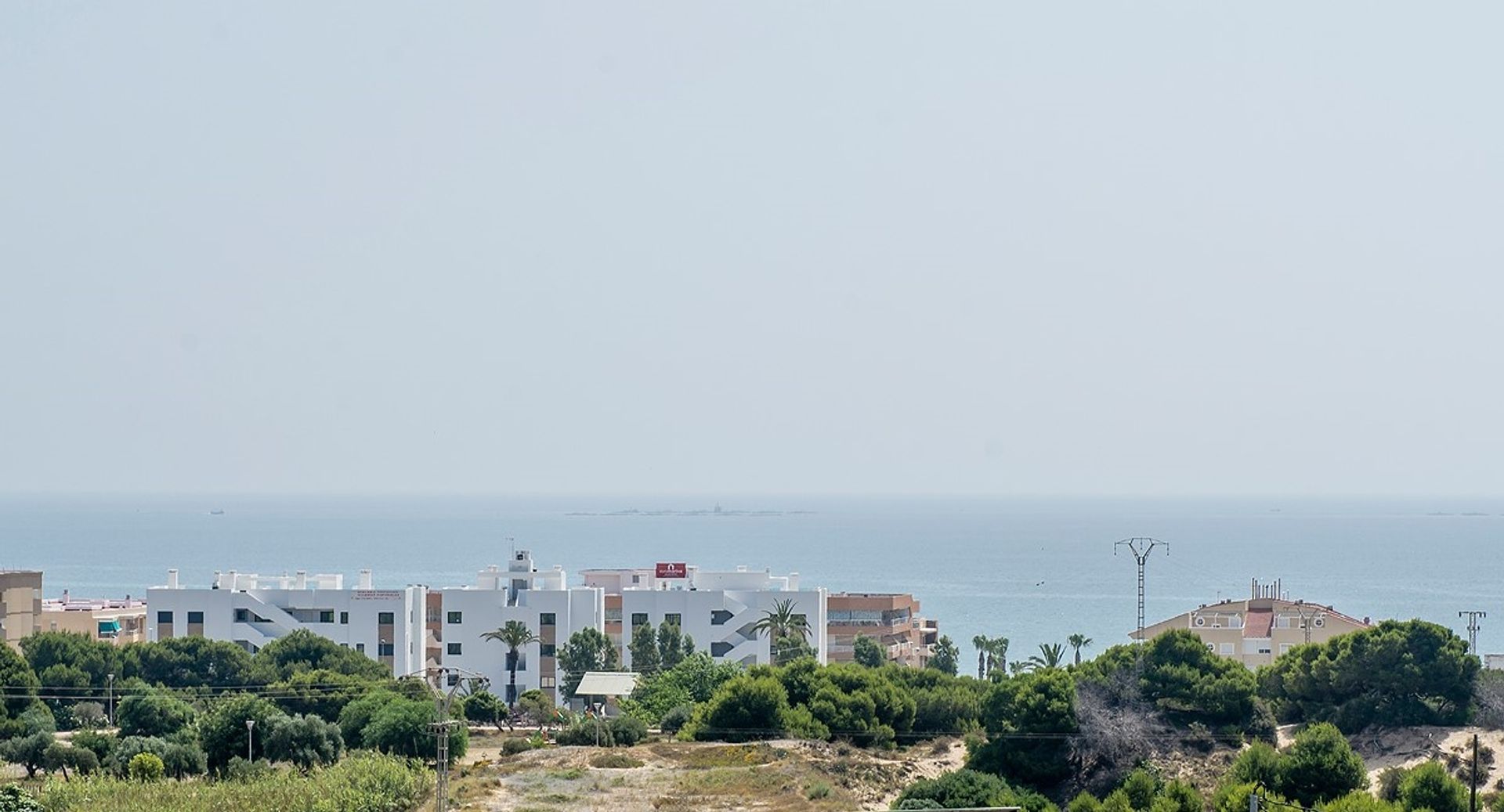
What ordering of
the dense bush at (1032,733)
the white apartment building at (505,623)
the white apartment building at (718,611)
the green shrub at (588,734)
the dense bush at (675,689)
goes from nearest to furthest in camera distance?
the dense bush at (1032,733) < the green shrub at (588,734) < the dense bush at (675,689) < the white apartment building at (505,623) < the white apartment building at (718,611)

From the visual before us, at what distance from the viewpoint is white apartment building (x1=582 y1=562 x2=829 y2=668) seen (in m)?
82.9

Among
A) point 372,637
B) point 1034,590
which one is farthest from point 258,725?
point 1034,590

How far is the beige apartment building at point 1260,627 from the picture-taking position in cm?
7619

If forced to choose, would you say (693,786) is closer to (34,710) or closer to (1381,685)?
(1381,685)

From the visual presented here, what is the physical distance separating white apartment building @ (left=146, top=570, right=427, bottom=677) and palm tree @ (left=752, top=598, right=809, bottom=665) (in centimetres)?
1554

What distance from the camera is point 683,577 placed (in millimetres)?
86938

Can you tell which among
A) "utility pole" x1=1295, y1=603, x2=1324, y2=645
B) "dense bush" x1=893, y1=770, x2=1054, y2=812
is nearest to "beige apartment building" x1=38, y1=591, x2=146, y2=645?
"utility pole" x1=1295, y1=603, x2=1324, y2=645

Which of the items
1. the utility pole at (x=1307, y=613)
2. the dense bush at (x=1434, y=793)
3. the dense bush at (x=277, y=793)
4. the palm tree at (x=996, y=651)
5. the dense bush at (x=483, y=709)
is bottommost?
the palm tree at (x=996, y=651)

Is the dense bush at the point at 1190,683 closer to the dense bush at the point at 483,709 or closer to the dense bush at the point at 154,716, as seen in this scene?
the dense bush at the point at 483,709

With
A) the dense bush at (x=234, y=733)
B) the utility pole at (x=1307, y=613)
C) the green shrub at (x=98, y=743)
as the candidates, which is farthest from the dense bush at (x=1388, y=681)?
the green shrub at (x=98, y=743)

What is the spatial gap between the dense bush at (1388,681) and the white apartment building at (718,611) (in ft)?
123

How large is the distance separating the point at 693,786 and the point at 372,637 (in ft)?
152

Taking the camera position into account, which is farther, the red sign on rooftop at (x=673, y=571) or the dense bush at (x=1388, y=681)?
the red sign on rooftop at (x=673, y=571)

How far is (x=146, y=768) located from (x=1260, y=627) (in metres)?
48.1
